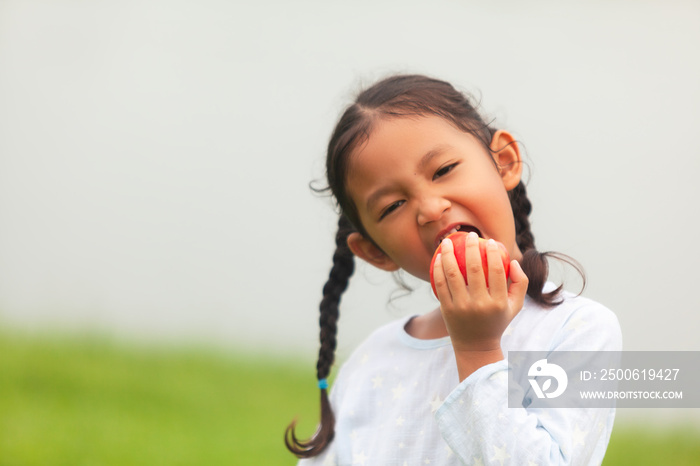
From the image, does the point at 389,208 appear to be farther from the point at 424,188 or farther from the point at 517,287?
the point at 517,287

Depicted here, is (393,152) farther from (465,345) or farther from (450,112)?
(465,345)

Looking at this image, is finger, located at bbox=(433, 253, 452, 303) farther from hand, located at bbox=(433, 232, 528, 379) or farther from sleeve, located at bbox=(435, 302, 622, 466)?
sleeve, located at bbox=(435, 302, 622, 466)

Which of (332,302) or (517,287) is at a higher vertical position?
(517,287)

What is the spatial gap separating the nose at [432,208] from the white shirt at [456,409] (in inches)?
11.7

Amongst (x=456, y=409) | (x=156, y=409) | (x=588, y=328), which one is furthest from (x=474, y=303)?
(x=156, y=409)

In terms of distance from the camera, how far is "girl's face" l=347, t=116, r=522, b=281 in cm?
156

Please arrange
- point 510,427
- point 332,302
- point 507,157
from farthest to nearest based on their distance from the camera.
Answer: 1. point 332,302
2. point 507,157
3. point 510,427

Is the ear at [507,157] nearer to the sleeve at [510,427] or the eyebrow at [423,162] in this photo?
the eyebrow at [423,162]

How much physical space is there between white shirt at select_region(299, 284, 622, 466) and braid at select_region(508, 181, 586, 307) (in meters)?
0.03

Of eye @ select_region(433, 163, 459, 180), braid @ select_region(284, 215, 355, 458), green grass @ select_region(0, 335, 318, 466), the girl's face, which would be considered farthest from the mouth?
green grass @ select_region(0, 335, 318, 466)

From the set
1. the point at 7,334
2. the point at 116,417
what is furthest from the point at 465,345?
the point at 7,334

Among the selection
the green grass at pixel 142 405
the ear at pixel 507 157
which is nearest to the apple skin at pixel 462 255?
the ear at pixel 507 157

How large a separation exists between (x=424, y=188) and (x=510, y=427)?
539 millimetres

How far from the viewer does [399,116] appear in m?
1.65
